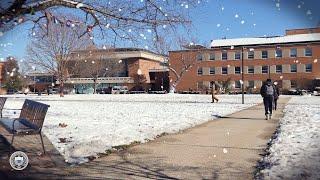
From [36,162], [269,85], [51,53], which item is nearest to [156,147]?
[36,162]

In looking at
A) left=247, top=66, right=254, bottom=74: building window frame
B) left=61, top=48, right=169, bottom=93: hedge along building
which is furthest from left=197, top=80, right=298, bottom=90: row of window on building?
left=61, top=48, right=169, bottom=93: hedge along building

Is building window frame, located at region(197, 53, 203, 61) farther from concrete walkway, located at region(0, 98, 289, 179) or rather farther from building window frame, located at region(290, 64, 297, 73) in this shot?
concrete walkway, located at region(0, 98, 289, 179)

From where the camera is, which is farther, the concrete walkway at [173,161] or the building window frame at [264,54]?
the building window frame at [264,54]

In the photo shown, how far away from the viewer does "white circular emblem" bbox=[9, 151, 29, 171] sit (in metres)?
7.06

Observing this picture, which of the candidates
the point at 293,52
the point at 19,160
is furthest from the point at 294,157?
the point at 293,52

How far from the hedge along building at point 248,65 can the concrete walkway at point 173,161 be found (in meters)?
48.2

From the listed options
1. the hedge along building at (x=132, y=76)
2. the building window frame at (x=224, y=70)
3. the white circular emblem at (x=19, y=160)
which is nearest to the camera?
the white circular emblem at (x=19, y=160)

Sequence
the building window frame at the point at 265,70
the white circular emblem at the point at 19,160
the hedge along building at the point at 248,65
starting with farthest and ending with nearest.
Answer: the building window frame at the point at 265,70
the hedge along building at the point at 248,65
the white circular emblem at the point at 19,160

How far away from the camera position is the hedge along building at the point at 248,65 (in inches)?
2430

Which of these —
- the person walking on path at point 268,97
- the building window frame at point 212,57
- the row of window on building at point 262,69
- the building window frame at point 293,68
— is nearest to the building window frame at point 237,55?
the row of window on building at point 262,69

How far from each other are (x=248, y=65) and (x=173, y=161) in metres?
67.0

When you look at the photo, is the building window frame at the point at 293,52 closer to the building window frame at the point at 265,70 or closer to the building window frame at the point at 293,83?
the building window frame at the point at 293,83

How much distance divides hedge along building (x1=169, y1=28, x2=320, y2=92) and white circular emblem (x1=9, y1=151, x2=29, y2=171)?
1998 inches

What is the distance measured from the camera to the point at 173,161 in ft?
24.3
